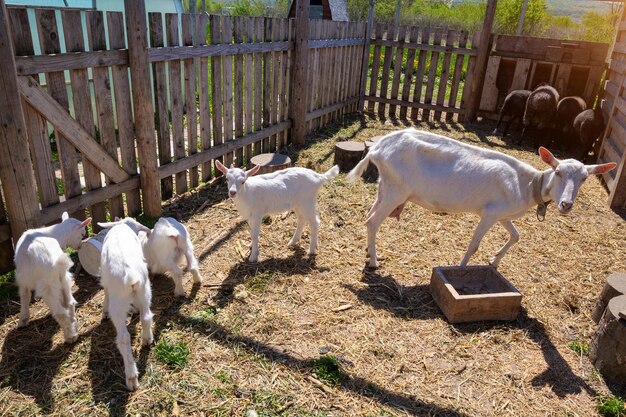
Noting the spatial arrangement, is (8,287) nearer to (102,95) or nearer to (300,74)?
(102,95)

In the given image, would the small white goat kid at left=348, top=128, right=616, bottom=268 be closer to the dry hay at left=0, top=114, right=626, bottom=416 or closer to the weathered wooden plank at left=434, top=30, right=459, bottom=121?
the dry hay at left=0, top=114, right=626, bottom=416

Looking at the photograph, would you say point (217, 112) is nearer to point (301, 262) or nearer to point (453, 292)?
point (301, 262)

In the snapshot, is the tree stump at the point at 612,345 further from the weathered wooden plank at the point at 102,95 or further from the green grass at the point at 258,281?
the weathered wooden plank at the point at 102,95

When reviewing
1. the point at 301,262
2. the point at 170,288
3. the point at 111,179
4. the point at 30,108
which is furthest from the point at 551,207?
the point at 30,108

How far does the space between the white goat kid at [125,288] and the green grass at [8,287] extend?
59.3 inches

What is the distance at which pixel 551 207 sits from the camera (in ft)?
24.2

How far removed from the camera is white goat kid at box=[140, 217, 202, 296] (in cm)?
425

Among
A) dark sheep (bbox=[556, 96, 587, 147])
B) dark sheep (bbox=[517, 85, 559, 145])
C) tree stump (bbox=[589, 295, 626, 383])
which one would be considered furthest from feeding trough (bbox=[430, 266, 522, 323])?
dark sheep (bbox=[556, 96, 587, 147])

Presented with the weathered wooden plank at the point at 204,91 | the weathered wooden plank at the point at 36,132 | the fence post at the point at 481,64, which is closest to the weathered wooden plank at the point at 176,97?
the weathered wooden plank at the point at 204,91

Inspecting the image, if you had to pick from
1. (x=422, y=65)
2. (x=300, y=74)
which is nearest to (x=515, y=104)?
(x=422, y=65)

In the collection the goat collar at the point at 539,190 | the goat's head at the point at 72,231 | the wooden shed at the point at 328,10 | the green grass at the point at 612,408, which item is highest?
the wooden shed at the point at 328,10

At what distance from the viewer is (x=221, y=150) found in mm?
7238

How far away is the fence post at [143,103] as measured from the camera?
5102 millimetres

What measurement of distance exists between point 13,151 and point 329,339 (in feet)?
Answer: 11.0
